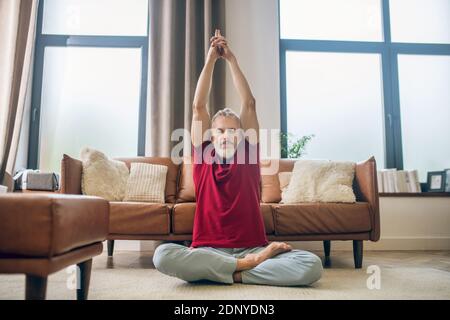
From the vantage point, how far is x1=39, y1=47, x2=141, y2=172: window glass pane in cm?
357

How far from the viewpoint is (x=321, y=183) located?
8.30 ft

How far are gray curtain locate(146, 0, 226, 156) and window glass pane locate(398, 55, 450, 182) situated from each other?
185 centimetres

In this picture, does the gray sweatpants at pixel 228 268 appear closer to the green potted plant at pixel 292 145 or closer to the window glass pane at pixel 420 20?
the green potted plant at pixel 292 145

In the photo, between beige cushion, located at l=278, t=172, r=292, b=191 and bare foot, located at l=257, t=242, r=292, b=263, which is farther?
beige cushion, located at l=278, t=172, r=292, b=191

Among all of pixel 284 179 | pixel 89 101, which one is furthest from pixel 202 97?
pixel 89 101

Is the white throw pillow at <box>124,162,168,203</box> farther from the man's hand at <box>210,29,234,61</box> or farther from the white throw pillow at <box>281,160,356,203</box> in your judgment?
the man's hand at <box>210,29,234,61</box>

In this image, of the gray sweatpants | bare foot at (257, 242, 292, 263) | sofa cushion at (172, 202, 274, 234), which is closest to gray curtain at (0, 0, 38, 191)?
sofa cushion at (172, 202, 274, 234)

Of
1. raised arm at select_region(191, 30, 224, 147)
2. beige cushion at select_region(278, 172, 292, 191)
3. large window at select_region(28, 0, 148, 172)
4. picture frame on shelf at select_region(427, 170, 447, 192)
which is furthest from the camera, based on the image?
large window at select_region(28, 0, 148, 172)

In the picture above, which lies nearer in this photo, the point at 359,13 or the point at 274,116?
the point at 274,116

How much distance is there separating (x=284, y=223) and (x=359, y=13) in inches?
102

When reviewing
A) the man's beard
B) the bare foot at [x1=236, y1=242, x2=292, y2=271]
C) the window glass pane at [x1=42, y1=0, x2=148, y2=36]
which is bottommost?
the bare foot at [x1=236, y1=242, x2=292, y2=271]

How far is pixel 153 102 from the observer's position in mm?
3328
